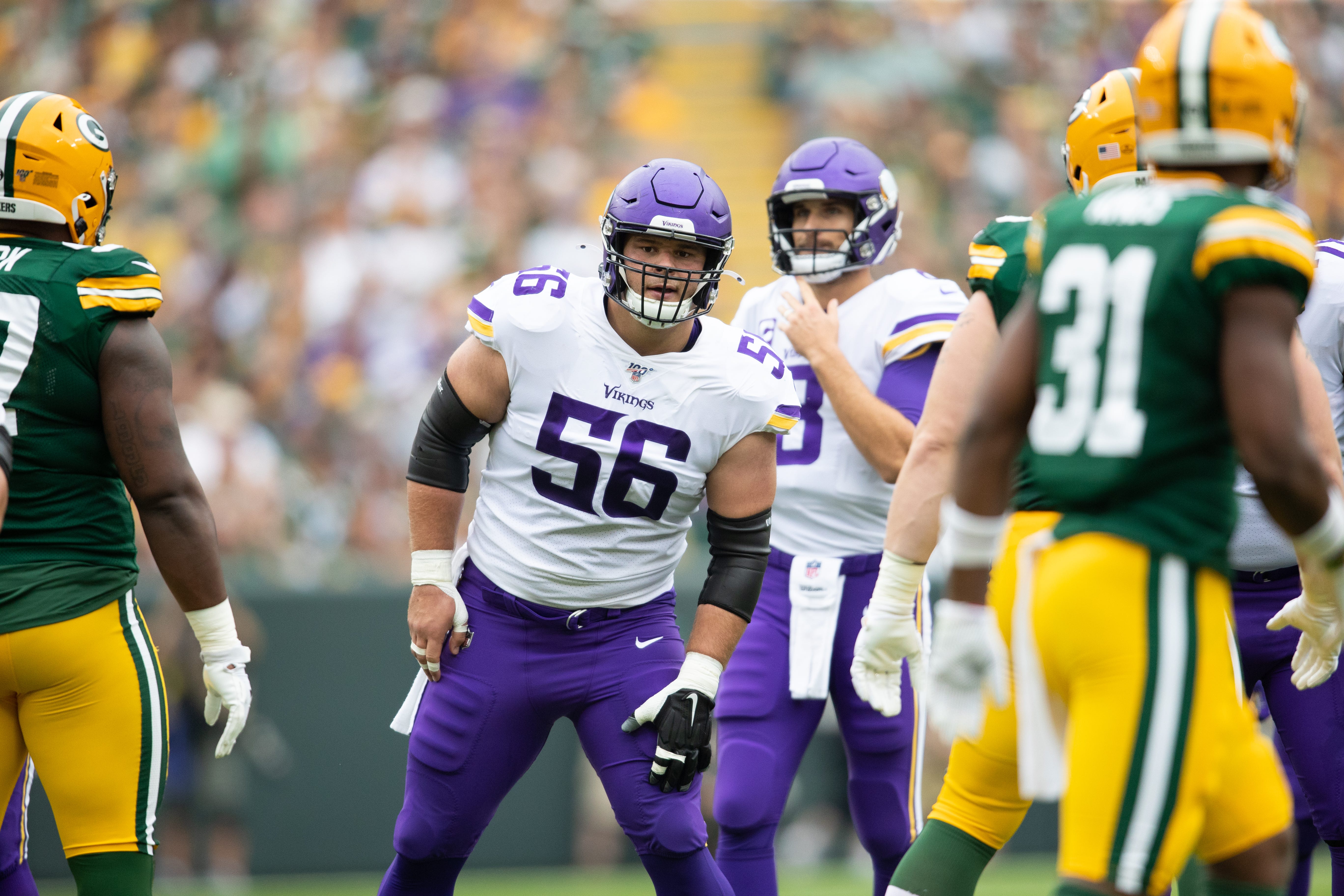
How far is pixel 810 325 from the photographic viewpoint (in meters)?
4.02

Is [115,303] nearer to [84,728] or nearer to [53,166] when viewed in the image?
[53,166]

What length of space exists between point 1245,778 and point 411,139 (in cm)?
842

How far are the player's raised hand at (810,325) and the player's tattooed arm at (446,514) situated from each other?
3.26ft

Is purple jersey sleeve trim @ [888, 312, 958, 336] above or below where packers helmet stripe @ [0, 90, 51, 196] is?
below

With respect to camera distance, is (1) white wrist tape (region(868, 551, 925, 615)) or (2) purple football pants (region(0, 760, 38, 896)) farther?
(2) purple football pants (region(0, 760, 38, 896))

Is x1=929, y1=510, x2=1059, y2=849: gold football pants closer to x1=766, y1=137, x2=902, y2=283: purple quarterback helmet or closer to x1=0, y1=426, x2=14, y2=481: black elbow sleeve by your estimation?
x1=766, y1=137, x2=902, y2=283: purple quarterback helmet

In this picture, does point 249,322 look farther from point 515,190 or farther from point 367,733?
point 367,733

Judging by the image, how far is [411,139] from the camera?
32.0 feet

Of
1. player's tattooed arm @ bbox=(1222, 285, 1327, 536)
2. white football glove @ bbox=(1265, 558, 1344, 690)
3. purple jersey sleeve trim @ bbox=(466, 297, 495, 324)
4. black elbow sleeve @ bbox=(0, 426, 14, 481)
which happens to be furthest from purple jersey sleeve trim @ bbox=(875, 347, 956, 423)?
black elbow sleeve @ bbox=(0, 426, 14, 481)

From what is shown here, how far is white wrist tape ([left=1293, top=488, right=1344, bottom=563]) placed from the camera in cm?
220

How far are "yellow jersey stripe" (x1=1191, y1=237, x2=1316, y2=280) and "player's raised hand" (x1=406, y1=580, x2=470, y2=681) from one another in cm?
195

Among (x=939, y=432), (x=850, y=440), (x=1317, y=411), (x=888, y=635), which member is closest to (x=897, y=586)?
(x=888, y=635)

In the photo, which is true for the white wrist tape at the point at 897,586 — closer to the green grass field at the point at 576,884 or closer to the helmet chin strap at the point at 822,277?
the helmet chin strap at the point at 822,277

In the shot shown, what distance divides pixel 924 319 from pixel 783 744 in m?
1.25
